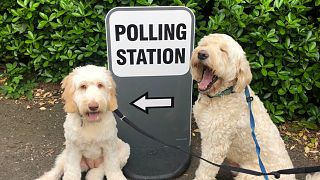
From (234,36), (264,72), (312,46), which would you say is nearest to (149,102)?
(234,36)

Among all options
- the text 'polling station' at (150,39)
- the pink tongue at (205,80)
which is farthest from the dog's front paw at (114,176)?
the pink tongue at (205,80)

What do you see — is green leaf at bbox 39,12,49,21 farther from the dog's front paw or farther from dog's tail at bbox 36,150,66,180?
the dog's front paw

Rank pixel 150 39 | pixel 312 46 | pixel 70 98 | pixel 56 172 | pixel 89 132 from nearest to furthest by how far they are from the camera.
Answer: pixel 70 98
pixel 89 132
pixel 150 39
pixel 56 172
pixel 312 46

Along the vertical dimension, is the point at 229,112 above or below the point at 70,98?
below

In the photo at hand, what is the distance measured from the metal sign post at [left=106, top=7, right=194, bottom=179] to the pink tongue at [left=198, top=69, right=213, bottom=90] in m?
0.50

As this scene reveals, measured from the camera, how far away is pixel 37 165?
447 centimetres

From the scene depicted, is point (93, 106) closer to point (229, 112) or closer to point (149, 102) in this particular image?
point (149, 102)

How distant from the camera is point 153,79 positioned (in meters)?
4.11

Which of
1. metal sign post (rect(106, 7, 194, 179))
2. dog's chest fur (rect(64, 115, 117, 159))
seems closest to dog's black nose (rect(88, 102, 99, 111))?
dog's chest fur (rect(64, 115, 117, 159))

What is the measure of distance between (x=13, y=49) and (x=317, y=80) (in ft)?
12.3

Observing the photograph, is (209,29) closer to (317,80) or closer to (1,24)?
(317,80)

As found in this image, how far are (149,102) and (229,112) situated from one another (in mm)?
935

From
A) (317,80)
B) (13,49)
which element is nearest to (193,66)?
(317,80)

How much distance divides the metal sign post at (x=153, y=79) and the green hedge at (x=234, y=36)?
0.80 metres
